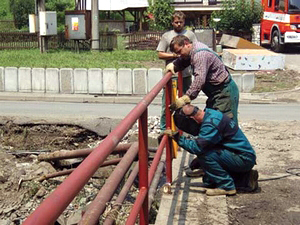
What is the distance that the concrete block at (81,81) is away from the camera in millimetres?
15180

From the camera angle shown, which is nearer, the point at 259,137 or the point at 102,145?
the point at 102,145

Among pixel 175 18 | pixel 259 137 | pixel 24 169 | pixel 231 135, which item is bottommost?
pixel 24 169

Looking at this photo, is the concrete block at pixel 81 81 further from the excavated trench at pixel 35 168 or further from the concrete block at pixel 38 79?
the excavated trench at pixel 35 168

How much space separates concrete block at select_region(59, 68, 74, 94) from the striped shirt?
9894 millimetres

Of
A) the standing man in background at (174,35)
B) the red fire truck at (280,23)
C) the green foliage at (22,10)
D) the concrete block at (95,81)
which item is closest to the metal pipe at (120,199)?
the standing man in background at (174,35)

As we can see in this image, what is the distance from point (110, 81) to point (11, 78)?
2938 millimetres

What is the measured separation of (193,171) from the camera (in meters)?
5.90

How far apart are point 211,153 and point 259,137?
3272 millimetres

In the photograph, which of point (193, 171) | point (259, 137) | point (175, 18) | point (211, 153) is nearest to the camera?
point (211, 153)

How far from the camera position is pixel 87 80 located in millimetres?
15195

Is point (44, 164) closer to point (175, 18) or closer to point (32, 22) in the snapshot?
point (175, 18)

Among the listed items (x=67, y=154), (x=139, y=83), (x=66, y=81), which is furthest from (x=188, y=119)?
(x=66, y=81)

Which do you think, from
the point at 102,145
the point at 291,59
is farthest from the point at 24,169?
the point at 291,59

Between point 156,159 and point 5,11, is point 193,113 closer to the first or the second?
point 156,159
